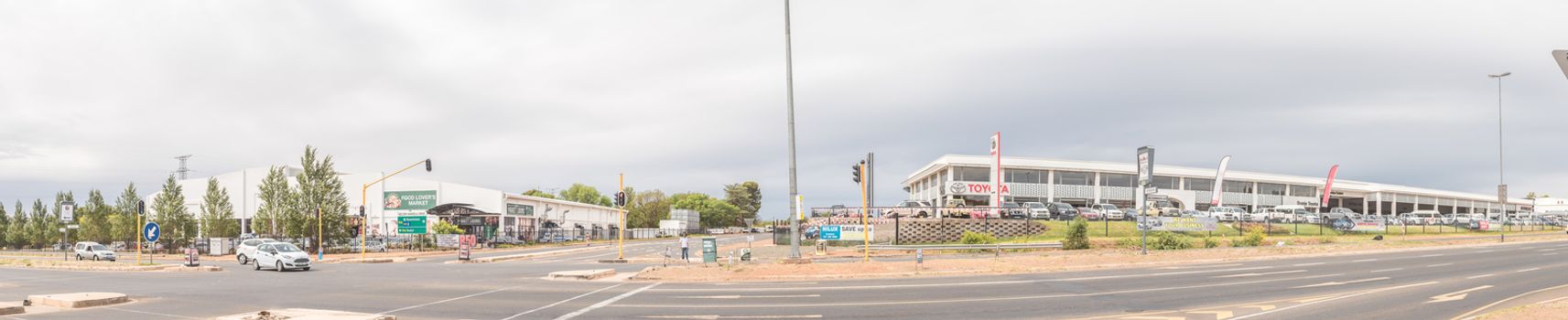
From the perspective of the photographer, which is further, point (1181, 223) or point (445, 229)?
point (445, 229)

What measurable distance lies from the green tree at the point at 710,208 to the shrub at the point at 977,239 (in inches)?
4773

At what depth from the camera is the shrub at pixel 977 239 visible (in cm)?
4557

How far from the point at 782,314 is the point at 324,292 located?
14250 millimetres

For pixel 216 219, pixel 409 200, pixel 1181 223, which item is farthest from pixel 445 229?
pixel 1181 223

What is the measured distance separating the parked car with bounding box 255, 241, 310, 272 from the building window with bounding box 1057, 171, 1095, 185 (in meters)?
71.5

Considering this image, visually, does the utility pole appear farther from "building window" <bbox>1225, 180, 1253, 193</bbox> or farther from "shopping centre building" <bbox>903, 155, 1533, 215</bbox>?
"building window" <bbox>1225, 180, 1253, 193</bbox>

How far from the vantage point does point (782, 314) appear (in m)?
18.1

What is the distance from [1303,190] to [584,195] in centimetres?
13168

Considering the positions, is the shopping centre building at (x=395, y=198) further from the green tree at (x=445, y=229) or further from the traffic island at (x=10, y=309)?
the traffic island at (x=10, y=309)

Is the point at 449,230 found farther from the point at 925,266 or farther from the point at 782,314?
the point at 782,314

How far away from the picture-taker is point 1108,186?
307ft

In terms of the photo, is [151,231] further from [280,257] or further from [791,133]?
[791,133]

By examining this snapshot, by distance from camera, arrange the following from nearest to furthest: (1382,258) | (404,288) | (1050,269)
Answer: (404,288), (1050,269), (1382,258)

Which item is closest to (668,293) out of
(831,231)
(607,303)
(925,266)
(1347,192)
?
(607,303)
